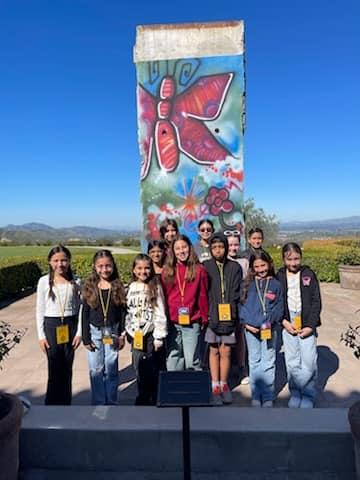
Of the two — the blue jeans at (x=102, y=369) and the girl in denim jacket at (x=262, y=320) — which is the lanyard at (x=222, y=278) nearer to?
the girl in denim jacket at (x=262, y=320)

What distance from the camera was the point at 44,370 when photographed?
4359 millimetres

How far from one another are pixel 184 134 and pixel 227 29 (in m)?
1.91

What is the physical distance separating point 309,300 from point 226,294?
0.72 meters

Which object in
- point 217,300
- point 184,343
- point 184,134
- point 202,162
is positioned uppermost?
point 184,134

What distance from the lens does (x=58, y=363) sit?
302cm

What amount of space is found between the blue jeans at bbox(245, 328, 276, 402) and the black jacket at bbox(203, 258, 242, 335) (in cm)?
20

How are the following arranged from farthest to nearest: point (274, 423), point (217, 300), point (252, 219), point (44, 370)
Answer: point (252, 219) < point (44, 370) < point (217, 300) < point (274, 423)

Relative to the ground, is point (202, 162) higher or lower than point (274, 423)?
higher

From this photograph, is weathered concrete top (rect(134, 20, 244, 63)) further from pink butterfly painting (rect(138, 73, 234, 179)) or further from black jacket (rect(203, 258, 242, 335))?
black jacket (rect(203, 258, 242, 335))

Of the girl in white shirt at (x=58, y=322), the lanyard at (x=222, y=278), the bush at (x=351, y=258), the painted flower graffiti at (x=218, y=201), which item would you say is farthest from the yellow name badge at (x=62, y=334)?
the bush at (x=351, y=258)

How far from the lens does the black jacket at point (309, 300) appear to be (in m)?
3.10

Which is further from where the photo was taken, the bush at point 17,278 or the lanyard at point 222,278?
the bush at point 17,278

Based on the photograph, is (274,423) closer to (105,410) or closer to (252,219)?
(105,410)

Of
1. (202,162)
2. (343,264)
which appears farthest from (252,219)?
(202,162)
